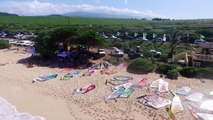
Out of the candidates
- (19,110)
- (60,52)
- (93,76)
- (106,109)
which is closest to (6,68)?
(60,52)

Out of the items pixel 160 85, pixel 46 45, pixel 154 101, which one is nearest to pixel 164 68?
pixel 160 85

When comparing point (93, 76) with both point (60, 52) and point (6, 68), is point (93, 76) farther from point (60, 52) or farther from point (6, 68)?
point (6, 68)

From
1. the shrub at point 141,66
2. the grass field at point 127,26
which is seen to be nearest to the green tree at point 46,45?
the shrub at point 141,66

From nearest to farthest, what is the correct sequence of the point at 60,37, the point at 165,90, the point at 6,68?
the point at 165,90, the point at 6,68, the point at 60,37

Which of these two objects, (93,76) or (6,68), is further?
(6,68)

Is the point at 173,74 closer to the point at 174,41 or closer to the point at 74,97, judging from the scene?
the point at 74,97

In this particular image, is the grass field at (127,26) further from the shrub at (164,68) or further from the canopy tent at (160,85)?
the canopy tent at (160,85)

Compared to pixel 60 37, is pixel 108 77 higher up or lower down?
lower down

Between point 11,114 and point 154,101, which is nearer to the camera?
point 11,114
